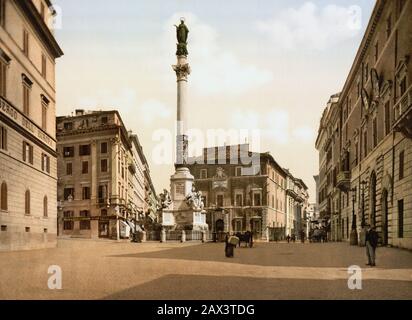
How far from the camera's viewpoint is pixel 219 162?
78.6 m

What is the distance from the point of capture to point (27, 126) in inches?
1083

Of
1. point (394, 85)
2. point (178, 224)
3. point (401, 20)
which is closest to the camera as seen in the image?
point (401, 20)

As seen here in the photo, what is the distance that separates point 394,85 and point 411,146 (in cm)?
536

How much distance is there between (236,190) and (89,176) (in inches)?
1095

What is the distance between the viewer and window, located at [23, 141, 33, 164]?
27.6 metres

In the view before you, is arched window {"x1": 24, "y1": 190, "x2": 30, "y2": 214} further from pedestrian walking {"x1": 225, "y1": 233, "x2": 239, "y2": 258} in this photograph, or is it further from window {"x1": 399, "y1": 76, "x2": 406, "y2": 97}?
window {"x1": 399, "y1": 76, "x2": 406, "y2": 97}

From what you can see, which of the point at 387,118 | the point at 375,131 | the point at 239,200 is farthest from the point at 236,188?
the point at 387,118

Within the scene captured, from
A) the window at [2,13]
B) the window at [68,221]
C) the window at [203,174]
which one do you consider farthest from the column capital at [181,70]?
the window at [203,174]

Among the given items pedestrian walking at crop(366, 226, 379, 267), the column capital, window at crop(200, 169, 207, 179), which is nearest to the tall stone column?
the column capital

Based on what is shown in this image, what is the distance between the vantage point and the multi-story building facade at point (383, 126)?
2489 centimetres

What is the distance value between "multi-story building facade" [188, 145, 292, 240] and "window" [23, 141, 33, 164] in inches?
1945
